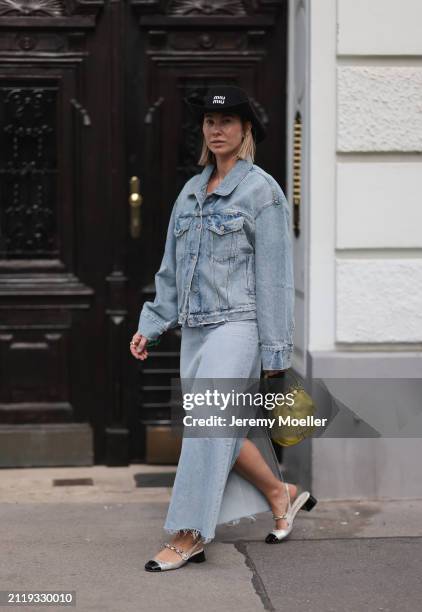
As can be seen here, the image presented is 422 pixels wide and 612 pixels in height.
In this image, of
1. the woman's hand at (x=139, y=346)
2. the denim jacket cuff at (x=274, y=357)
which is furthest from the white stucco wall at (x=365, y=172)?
the woman's hand at (x=139, y=346)

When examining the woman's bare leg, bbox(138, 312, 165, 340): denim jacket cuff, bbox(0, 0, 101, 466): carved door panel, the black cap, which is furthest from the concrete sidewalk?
the black cap

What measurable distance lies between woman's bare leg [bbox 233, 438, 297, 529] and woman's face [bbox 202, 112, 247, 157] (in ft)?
4.18

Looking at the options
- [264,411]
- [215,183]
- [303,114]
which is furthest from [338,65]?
[264,411]

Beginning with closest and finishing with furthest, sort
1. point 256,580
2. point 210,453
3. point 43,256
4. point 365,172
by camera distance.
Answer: point 256,580 → point 210,453 → point 365,172 → point 43,256

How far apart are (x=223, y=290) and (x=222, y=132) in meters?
0.68

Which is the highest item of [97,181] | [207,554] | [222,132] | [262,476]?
[222,132]

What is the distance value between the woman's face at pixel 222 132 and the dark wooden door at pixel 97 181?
153cm

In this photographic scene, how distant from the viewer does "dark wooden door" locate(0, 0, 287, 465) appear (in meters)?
6.73

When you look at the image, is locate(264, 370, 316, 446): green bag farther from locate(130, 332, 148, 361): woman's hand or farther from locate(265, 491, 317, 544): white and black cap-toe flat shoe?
locate(130, 332, 148, 361): woman's hand

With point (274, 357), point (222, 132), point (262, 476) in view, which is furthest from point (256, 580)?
point (222, 132)

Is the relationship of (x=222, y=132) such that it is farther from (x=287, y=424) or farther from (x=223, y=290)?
(x=287, y=424)

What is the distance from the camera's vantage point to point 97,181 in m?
6.82

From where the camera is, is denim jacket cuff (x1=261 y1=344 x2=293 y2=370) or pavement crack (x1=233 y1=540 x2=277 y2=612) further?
denim jacket cuff (x1=261 y1=344 x2=293 y2=370)

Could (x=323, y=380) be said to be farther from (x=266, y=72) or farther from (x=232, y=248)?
(x=266, y=72)
